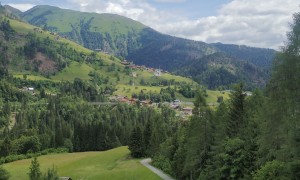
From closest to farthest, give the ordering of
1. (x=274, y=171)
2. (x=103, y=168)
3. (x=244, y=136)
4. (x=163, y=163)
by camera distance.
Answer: (x=274, y=171), (x=244, y=136), (x=163, y=163), (x=103, y=168)

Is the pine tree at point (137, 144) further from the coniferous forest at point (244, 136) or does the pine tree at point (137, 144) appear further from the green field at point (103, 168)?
the green field at point (103, 168)

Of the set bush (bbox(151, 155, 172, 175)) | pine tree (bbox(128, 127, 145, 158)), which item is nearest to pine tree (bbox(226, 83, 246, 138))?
bush (bbox(151, 155, 172, 175))

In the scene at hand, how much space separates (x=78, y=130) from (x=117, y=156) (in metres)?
54.6

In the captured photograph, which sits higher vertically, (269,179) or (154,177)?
(269,179)

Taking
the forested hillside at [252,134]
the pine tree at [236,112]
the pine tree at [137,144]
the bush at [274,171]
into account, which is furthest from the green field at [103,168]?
the bush at [274,171]

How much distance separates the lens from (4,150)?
494ft

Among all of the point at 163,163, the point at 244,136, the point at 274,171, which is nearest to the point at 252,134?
the point at 244,136

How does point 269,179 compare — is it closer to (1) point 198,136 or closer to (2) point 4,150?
(1) point 198,136

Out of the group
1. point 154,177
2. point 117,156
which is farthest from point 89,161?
point 154,177

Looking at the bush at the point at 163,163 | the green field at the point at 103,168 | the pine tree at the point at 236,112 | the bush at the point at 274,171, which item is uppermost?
the pine tree at the point at 236,112

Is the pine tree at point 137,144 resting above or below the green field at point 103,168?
above

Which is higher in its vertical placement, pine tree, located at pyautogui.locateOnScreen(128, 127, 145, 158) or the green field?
pine tree, located at pyautogui.locateOnScreen(128, 127, 145, 158)

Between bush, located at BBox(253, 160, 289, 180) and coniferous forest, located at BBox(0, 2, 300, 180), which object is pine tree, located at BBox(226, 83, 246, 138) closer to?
coniferous forest, located at BBox(0, 2, 300, 180)

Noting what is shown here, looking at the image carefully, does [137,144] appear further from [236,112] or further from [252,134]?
[252,134]
